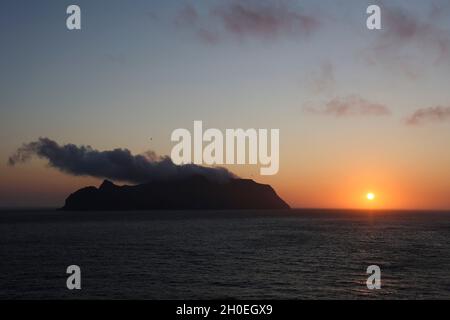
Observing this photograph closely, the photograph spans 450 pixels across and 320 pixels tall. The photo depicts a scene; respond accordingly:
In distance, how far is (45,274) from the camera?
5784 cm

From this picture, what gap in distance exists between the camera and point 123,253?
266 ft

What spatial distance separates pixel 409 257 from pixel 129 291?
5326cm

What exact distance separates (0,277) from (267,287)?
1374 inches

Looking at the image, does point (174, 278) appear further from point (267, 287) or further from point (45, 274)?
point (45, 274)
